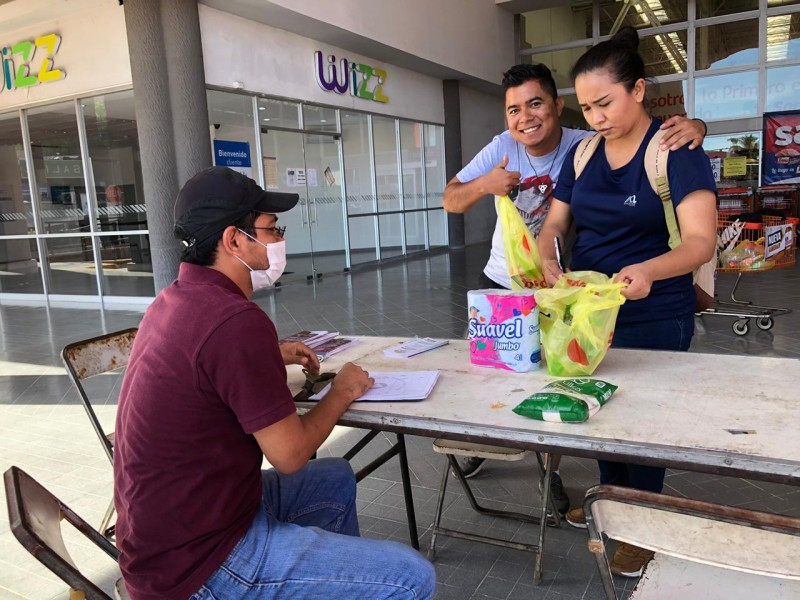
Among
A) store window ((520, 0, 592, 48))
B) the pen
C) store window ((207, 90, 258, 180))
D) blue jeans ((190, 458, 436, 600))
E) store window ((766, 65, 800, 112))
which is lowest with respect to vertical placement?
blue jeans ((190, 458, 436, 600))

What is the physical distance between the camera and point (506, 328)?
1.88 meters

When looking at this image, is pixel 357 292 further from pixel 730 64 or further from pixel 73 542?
pixel 730 64

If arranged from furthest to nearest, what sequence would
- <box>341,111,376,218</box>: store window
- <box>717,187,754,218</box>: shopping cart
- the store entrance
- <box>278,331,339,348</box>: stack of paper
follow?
<box>717,187,754,218</box>: shopping cart < <box>341,111,376,218</box>: store window < the store entrance < <box>278,331,339,348</box>: stack of paper

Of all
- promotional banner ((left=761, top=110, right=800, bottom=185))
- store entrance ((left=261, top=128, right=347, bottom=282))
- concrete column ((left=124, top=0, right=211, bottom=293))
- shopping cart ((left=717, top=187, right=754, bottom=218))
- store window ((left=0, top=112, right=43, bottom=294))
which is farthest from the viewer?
promotional banner ((left=761, top=110, right=800, bottom=185))

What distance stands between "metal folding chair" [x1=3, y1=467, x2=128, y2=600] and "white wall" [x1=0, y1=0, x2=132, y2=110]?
7.47m

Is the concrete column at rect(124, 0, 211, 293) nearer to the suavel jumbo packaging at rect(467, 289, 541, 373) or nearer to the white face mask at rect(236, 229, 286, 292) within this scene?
the white face mask at rect(236, 229, 286, 292)

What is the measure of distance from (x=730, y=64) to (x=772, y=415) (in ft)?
43.1

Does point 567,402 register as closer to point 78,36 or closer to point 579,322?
point 579,322

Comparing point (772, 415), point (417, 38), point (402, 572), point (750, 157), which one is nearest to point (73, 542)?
point (402, 572)

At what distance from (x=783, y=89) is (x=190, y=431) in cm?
1377

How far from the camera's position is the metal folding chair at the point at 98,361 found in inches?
92.2

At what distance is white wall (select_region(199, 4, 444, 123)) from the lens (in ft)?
25.4

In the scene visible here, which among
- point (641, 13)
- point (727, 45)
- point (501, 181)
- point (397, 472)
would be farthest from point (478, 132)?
point (501, 181)

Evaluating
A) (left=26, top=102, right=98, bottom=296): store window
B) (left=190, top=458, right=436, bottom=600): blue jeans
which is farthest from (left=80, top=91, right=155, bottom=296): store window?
(left=190, top=458, right=436, bottom=600): blue jeans
